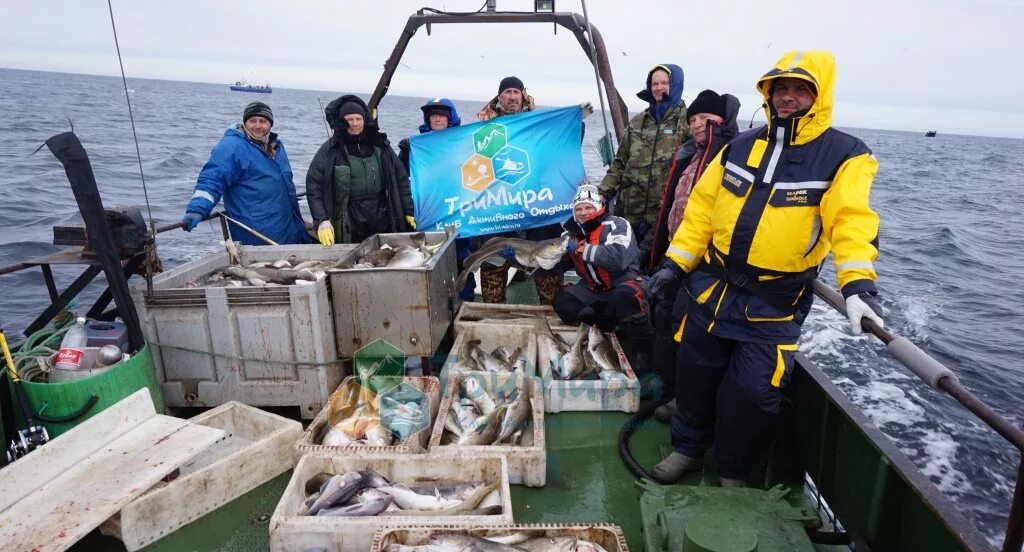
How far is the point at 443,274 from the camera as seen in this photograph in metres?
4.79

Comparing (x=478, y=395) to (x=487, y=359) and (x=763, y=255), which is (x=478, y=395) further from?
(x=763, y=255)

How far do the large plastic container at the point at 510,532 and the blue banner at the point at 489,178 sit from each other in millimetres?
3822

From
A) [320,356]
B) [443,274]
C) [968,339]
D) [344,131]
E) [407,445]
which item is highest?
[344,131]

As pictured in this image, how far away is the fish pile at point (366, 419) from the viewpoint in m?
3.62

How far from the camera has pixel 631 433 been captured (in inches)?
165

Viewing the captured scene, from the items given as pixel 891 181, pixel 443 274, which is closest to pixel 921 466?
pixel 443 274

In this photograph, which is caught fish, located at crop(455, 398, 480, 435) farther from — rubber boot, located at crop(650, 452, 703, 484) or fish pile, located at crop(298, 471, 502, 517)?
rubber boot, located at crop(650, 452, 703, 484)

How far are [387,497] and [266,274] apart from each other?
2.38 m

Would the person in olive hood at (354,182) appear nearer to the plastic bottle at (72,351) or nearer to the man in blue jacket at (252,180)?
the man in blue jacket at (252,180)

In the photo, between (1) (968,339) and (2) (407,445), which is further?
(1) (968,339)

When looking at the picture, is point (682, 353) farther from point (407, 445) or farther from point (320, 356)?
point (320, 356)

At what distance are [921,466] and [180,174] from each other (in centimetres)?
2689

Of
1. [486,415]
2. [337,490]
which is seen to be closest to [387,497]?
[337,490]

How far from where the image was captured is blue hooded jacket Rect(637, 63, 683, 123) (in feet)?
16.8
